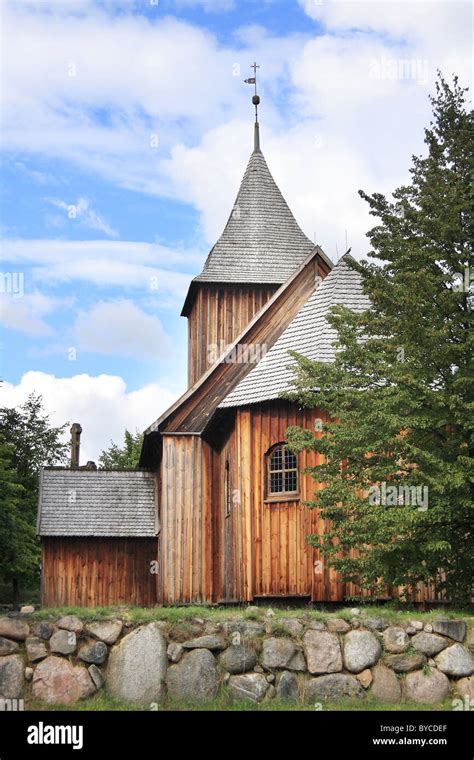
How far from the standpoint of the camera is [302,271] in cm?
2591

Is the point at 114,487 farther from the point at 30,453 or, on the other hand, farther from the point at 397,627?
the point at 30,453

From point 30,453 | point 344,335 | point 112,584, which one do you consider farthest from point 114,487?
point 30,453

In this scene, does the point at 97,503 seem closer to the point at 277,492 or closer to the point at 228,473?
the point at 228,473

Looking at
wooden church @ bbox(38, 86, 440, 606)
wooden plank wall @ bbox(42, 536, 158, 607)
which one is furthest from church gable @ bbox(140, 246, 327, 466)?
wooden plank wall @ bbox(42, 536, 158, 607)

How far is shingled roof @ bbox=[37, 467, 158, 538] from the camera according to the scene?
27953mm

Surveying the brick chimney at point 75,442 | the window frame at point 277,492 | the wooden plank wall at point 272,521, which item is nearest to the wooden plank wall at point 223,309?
the wooden plank wall at point 272,521

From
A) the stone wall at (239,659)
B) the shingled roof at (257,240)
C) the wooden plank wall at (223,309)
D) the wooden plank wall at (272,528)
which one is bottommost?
the stone wall at (239,659)

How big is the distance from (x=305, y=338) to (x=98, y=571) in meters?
9.81

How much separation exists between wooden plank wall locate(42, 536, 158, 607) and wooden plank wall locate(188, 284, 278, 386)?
582 cm

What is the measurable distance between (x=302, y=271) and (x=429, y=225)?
31.4 feet

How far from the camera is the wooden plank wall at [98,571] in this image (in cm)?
2728

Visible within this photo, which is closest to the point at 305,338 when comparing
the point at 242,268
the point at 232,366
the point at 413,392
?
the point at 232,366

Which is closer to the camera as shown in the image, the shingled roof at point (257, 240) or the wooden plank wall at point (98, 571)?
the wooden plank wall at point (98, 571)

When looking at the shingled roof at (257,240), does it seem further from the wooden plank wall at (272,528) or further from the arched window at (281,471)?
the arched window at (281,471)
